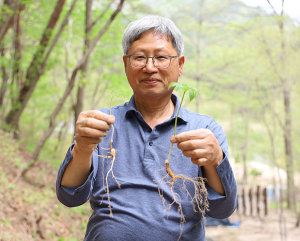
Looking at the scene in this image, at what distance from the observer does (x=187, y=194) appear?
1.46 m

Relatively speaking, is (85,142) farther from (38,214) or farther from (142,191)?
(38,214)

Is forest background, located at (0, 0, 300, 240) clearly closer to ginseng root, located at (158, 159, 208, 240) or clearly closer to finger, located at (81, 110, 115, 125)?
ginseng root, located at (158, 159, 208, 240)

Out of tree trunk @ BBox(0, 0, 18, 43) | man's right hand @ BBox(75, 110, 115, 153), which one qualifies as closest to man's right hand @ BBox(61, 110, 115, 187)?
man's right hand @ BBox(75, 110, 115, 153)

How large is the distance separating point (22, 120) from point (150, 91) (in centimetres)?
1364

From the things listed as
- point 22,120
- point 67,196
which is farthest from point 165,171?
point 22,120

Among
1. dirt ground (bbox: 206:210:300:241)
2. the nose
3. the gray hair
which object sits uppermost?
the gray hair

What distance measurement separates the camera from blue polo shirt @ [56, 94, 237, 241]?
1.39 m

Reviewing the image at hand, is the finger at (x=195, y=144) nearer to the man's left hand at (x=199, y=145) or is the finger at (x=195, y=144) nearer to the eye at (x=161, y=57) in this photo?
the man's left hand at (x=199, y=145)

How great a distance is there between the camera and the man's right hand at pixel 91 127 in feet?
4.14

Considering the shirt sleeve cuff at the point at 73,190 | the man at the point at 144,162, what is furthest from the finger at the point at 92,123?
the shirt sleeve cuff at the point at 73,190

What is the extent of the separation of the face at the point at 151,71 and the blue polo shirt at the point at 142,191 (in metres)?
0.18

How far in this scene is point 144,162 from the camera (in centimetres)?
149

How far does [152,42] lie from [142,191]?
89 centimetres

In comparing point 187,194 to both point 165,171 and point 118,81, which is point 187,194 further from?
point 118,81
